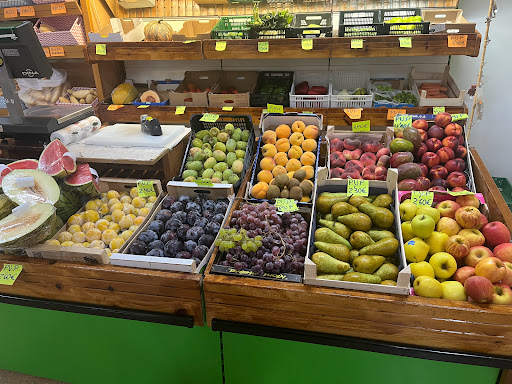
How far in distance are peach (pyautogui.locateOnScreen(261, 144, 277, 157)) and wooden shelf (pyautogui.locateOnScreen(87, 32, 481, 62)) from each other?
1.06 meters

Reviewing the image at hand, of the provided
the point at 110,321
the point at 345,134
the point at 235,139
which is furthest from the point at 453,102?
the point at 110,321

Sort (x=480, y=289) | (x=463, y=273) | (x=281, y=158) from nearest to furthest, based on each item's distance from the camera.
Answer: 1. (x=480, y=289)
2. (x=463, y=273)
3. (x=281, y=158)

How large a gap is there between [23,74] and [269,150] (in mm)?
1589

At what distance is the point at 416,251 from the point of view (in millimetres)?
1690

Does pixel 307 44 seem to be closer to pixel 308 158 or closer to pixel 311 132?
pixel 311 132

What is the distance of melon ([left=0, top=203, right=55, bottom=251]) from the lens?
67.2 inches

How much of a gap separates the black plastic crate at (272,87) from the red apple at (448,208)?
72.5 inches

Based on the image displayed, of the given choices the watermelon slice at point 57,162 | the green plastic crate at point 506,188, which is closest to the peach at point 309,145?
the watermelon slice at point 57,162

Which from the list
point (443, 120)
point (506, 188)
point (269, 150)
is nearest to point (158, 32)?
point (269, 150)

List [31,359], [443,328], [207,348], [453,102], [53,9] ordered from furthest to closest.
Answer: [53,9]
[453,102]
[31,359]
[207,348]
[443,328]

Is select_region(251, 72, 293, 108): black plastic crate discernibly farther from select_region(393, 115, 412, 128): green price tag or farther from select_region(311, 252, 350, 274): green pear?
select_region(311, 252, 350, 274): green pear

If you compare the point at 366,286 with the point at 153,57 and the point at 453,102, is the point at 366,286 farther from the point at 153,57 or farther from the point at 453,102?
the point at 153,57

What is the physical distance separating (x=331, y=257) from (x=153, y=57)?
259 centimetres

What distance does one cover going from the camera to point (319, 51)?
3078 mm
